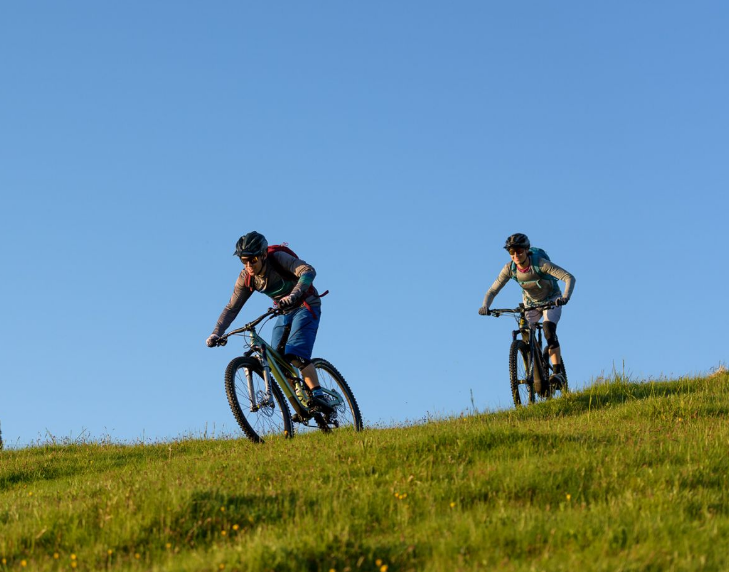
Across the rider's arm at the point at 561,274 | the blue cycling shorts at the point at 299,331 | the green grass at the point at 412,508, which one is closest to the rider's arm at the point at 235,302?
the blue cycling shorts at the point at 299,331

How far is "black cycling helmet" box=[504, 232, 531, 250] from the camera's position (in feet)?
48.0

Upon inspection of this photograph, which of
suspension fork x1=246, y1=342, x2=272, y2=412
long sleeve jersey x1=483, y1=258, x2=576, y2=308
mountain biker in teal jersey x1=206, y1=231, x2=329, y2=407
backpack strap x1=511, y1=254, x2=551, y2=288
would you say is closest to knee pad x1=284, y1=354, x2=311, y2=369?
mountain biker in teal jersey x1=206, y1=231, x2=329, y2=407

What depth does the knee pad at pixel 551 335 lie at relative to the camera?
50.1ft

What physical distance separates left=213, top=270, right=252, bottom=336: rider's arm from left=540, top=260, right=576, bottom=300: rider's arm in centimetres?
544

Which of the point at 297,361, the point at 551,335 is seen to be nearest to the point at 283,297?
the point at 297,361

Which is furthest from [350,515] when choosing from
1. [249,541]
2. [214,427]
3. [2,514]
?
[214,427]

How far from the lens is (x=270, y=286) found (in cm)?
1202

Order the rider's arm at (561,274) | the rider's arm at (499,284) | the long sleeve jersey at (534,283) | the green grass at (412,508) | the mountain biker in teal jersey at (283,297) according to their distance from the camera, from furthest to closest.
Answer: the rider's arm at (499,284), the long sleeve jersey at (534,283), the rider's arm at (561,274), the mountain biker in teal jersey at (283,297), the green grass at (412,508)

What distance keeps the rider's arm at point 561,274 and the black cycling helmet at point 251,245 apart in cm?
552

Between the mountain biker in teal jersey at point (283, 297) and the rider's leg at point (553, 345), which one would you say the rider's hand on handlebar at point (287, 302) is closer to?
the mountain biker in teal jersey at point (283, 297)

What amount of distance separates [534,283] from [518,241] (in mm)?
975

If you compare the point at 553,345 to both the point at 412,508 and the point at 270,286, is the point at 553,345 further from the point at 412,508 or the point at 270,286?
the point at 412,508

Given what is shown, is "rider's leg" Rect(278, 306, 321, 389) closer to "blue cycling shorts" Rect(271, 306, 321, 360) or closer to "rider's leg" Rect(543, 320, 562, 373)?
"blue cycling shorts" Rect(271, 306, 321, 360)

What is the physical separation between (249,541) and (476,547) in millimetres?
1583
